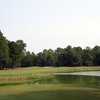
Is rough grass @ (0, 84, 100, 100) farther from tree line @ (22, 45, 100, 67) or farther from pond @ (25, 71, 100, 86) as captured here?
tree line @ (22, 45, 100, 67)

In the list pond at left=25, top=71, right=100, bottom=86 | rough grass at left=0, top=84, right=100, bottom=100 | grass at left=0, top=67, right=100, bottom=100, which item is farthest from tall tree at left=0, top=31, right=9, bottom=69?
rough grass at left=0, top=84, right=100, bottom=100

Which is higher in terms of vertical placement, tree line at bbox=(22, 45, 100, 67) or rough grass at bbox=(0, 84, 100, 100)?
tree line at bbox=(22, 45, 100, 67)

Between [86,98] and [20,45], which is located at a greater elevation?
[20,45]

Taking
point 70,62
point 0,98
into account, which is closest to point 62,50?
point 70,62

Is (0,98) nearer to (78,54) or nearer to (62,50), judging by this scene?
(78,54)

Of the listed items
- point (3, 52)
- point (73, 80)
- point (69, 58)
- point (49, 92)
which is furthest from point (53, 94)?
point (69, 58)

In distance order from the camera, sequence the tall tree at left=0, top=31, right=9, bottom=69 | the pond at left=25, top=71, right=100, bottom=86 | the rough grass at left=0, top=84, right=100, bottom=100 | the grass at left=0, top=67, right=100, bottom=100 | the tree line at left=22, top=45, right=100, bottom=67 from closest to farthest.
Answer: the rough grass at left=0, top=84, right=100, bottom=100 < the grass at left=0, top=67, right=100, bottom=100 < the pond at left=25, top=71, right=100, bottom=86 < the tall tree at left=0, top=31, right=9, bottom=69 < the tree line at left=22, top=45, right=100, bottom=67

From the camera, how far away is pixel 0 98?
16.8 meters

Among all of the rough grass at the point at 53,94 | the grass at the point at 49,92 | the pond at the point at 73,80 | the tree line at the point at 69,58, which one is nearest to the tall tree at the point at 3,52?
the pond at the point at 73,80

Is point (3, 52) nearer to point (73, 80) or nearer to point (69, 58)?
point (73, 80)

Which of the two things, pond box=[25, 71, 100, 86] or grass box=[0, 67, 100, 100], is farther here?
pond box=[25, 71, 100, 86]

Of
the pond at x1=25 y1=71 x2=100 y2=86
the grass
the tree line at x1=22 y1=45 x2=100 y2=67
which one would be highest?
the tree line at x1=22 y1=45 x2=100 y2=67

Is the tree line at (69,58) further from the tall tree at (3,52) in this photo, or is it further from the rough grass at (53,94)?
the rough grass at (53,94)

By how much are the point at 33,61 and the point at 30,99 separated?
149695mm
